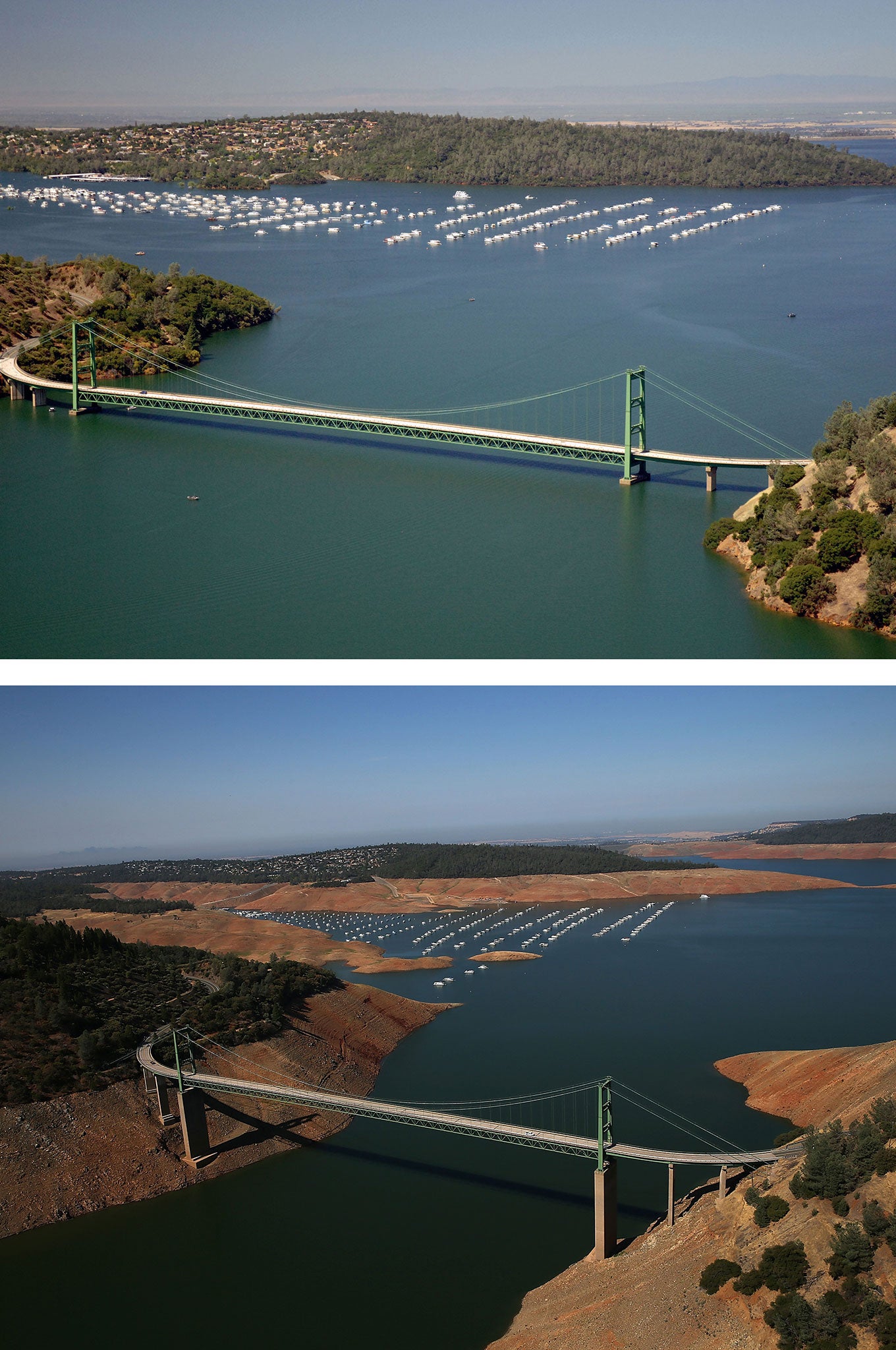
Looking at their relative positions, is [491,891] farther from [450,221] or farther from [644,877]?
[450,221]

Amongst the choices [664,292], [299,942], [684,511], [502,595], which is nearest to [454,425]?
[684,511]

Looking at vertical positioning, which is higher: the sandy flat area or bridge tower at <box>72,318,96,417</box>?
bridge tower at <box>72,318,96,417</box>

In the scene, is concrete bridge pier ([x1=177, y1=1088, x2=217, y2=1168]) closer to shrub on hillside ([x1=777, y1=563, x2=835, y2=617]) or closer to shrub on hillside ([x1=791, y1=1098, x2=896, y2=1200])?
shrub on hillside ([x1=791, y1=1098, x2=896, y2=1200])

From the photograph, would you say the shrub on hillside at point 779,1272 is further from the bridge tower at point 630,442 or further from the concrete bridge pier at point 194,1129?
the bridge tower at point 630,442

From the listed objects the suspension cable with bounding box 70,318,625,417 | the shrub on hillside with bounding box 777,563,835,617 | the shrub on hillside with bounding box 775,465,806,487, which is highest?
the suspension cable with bounding box 70,318,625,417

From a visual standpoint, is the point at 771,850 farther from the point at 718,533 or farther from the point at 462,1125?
the point at 462,1125

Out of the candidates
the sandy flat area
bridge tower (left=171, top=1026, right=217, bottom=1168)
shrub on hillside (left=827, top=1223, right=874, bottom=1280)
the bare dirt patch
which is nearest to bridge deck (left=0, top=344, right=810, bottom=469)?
the bare dirt patch

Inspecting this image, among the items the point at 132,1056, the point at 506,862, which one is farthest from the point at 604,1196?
the point at 506,862
